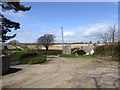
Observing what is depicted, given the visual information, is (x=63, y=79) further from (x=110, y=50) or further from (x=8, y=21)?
(x=110, y=50)

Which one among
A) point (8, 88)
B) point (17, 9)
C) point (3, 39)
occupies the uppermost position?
point (17, 9)

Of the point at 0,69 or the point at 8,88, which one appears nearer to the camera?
the point at 8,88

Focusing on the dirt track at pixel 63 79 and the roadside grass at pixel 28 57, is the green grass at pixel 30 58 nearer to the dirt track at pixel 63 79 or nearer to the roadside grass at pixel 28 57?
the roadside grass at pixel 28 57

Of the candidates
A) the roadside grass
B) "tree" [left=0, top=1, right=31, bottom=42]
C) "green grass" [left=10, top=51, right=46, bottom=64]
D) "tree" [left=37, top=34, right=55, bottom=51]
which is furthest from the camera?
"tree" [left=37, top=34, right=55, bottom=51]

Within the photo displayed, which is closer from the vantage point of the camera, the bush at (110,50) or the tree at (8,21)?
the tree at (8,21)

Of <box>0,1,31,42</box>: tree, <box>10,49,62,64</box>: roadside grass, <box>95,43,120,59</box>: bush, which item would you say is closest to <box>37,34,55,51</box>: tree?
<box>95,43,120,59</box>: bush

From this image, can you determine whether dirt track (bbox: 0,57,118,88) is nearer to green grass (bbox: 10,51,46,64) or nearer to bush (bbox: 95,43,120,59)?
green grass (bbox: 10,51,46,64)

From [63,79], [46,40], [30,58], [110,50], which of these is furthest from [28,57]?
[46,40]

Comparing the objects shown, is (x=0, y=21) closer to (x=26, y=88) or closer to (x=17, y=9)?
(x=17, y=9)

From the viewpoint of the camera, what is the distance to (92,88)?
14.8 m

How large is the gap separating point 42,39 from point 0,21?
3495 inches

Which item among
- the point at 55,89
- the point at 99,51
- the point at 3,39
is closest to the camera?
the point at 55,89

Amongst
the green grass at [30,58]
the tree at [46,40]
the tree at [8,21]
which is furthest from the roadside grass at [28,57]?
the tree at [46,40]

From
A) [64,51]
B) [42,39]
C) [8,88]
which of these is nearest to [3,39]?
[8,88]
